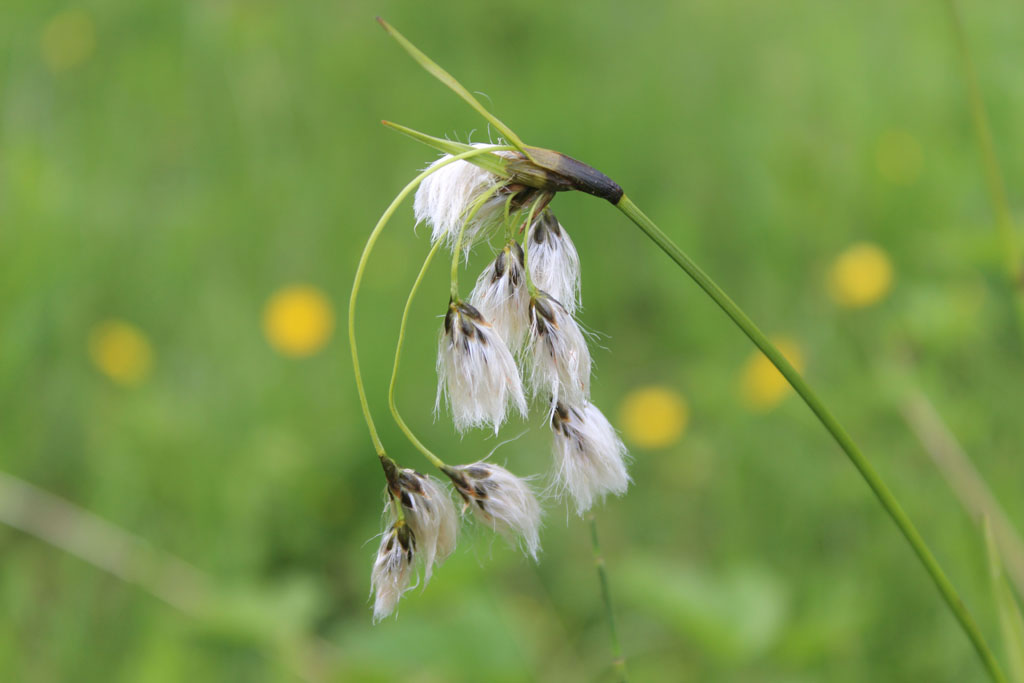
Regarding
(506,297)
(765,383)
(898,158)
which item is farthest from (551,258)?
(898,158)

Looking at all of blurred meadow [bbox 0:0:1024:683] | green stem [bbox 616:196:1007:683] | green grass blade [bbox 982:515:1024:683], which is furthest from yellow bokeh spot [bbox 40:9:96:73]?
green grass blade [bbox 982:515:1024:683]

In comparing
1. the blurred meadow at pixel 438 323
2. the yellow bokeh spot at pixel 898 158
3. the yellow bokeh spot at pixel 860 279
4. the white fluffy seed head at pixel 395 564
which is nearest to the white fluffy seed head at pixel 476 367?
the white fluffy seed head at pixel 395 564

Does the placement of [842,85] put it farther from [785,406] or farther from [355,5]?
[355,5]

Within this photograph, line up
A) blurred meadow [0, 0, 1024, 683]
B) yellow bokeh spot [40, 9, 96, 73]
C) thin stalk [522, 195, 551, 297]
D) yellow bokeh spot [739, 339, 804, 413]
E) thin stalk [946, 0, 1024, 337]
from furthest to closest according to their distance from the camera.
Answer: yellow bokeh spot [40, 9, 96, 73] → yellow bokeh spot [739, 339, 804, 413] → blurred meadow [0, 0, 1024, 683] → thin stalk [946, 0, 1024, 337] → thin stalk [522, 195, 551, 297]

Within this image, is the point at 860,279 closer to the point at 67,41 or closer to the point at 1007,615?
the point at 1007,615

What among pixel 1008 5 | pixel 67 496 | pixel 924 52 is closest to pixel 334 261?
pixel 67 496

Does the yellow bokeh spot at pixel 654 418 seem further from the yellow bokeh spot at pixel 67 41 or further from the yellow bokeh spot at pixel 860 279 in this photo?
the yellow bokeh spot at pixel 67 41

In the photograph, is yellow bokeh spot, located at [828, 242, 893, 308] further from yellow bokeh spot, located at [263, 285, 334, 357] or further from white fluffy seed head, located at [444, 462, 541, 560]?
white fluffy seed head, located at [444, 462, 541, 560]
